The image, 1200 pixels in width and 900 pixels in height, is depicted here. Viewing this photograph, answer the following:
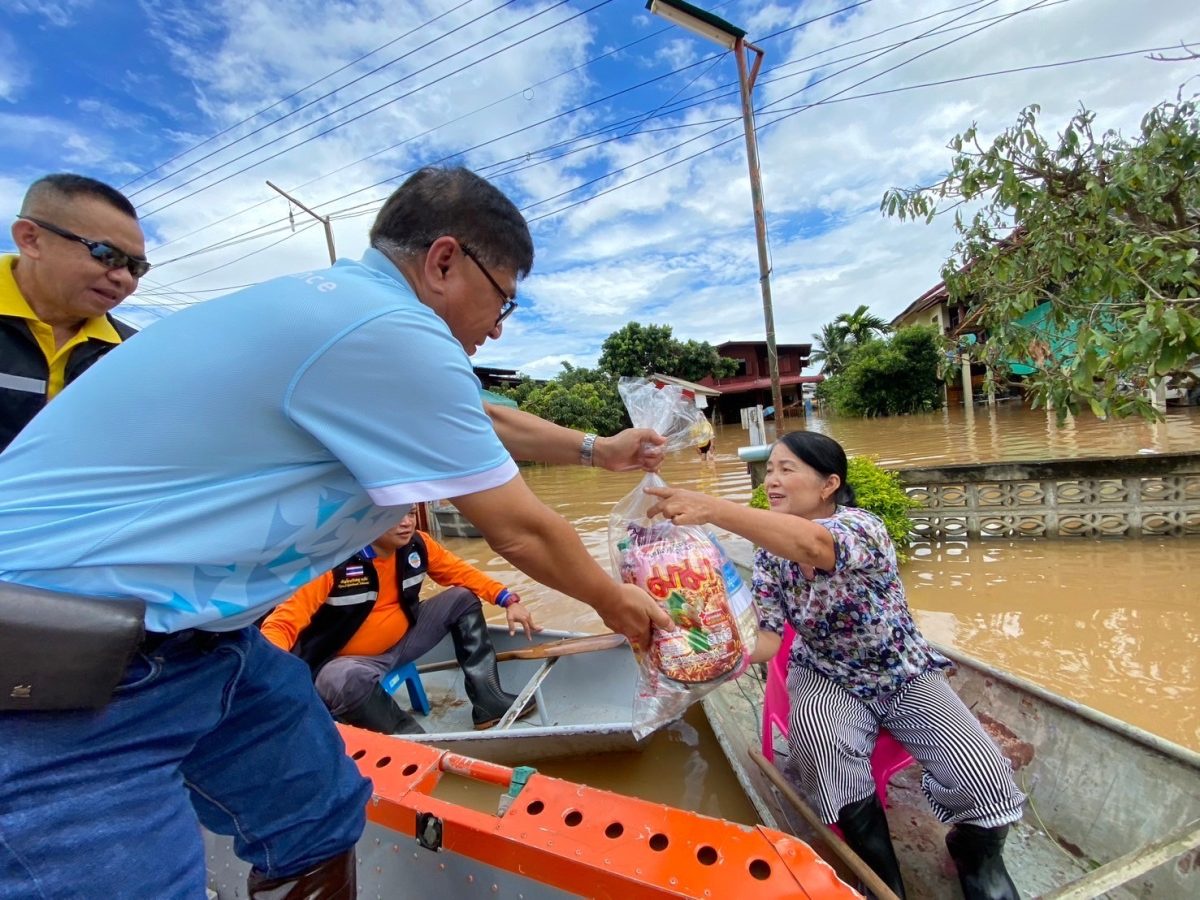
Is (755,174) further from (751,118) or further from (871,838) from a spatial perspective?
(871,838)

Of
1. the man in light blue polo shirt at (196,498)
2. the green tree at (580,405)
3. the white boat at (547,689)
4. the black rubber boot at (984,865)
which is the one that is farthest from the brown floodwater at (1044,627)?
the green tree at (580,405)

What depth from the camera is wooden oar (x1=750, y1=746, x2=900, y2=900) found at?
178 cm

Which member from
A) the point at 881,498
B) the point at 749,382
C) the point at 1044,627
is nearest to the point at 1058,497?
the point at 881,498

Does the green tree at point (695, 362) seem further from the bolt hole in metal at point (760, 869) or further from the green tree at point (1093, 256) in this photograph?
the bolt hole in metal at point (760, 869)

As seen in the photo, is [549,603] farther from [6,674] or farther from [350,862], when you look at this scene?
[6,674]

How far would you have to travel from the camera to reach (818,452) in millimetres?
2258

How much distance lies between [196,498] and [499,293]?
0.74 m

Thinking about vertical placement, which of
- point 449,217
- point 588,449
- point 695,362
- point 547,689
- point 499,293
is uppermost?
point 695,362

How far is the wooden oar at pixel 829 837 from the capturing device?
70.0 inches

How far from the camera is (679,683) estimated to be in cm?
182

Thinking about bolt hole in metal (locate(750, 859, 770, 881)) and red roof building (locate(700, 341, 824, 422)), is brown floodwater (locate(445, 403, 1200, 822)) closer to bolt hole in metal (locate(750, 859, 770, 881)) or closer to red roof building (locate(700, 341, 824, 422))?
bolt hole in metal (locate(750, 859, 770, 881))

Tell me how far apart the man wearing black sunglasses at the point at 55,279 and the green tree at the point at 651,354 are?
1057 inches

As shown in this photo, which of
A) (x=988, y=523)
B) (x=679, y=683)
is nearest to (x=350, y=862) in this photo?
(x=679, y=683)

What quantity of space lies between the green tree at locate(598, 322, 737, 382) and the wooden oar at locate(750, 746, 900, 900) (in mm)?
26568
